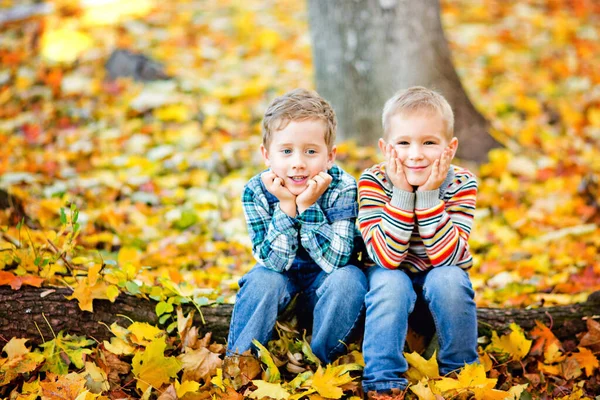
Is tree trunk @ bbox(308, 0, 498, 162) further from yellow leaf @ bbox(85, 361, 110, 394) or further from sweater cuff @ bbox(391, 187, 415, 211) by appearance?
yellow leaf @ bbox(85, 361, 110, 394)

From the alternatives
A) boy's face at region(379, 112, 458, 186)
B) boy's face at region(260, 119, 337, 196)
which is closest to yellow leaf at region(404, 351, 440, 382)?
boy's face at region(379, 112, 458, 186)

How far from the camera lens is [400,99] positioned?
2447mm

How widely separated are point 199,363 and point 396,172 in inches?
41.3

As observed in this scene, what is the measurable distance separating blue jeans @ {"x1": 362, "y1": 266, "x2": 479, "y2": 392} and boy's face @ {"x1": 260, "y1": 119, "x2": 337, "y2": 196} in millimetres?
489

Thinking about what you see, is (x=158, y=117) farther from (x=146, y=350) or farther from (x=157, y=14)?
(x=146, y=350)

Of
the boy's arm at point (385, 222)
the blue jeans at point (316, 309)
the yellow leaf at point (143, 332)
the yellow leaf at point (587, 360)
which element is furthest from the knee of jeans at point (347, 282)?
the yellow leaf at point (587, 360)

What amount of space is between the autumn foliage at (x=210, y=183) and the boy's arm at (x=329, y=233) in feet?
1.09

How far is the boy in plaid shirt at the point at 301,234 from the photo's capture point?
2344 millimetres

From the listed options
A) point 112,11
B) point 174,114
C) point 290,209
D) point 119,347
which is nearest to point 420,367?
point 290,209

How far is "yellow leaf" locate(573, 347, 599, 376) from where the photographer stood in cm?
246

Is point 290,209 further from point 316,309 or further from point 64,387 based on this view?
point 64,387

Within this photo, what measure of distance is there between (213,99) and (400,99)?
3.21 m

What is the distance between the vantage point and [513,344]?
2514mm

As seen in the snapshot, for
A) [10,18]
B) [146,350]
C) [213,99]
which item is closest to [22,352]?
[146,350]
